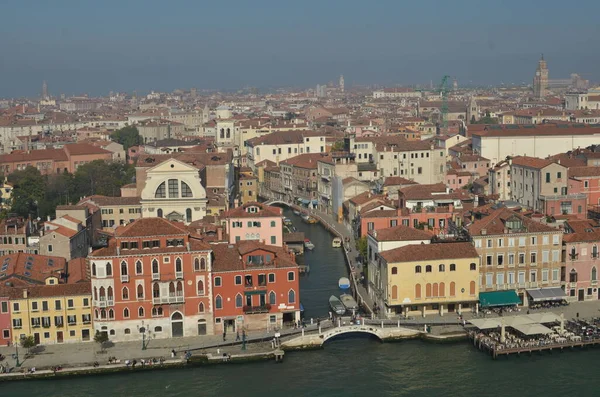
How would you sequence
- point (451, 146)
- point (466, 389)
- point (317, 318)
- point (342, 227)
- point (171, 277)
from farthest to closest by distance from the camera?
point (451, 146), point (342, 227), point (317, 318), point (171, 277), point (466, 389)

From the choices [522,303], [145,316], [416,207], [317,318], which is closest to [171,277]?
[145,316]

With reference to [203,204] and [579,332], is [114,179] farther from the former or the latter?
[579,332]

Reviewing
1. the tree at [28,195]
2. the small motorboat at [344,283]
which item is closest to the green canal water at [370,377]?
the small motorboat at [344,283]

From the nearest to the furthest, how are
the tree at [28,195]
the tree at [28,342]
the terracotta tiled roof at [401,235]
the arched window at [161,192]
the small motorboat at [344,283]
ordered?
1. the tree at [28,342]
2. the terracotta tiled roof at [401,235]
3. the small motorboat at [344,283]
4. the arched window at [161,192]
5. the tree at [28,195]

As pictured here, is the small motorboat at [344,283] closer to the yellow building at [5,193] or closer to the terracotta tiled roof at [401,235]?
the terracotta tiled roof at [401,235]

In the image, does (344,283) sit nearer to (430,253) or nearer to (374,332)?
(430,253)

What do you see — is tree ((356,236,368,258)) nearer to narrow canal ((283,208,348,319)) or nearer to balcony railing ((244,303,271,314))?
narrow canal ((283,208,348,319))
